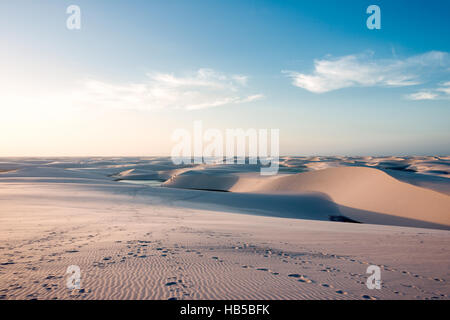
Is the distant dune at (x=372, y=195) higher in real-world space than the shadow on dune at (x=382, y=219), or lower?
higher

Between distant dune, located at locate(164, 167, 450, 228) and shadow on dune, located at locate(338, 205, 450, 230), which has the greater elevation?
distant dune, located at locate(164, 167, 450, 228)

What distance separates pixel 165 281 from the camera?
311 cm

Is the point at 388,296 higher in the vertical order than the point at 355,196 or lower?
higher

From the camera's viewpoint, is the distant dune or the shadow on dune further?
the distant dune

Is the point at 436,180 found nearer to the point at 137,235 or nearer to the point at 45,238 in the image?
the point at 137,235

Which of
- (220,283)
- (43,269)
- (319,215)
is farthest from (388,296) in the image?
(319,215)

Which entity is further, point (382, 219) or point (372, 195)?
point (372, 195)

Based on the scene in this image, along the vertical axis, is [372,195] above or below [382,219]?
above

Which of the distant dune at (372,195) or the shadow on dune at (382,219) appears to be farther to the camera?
the distant dune at (372,195)
